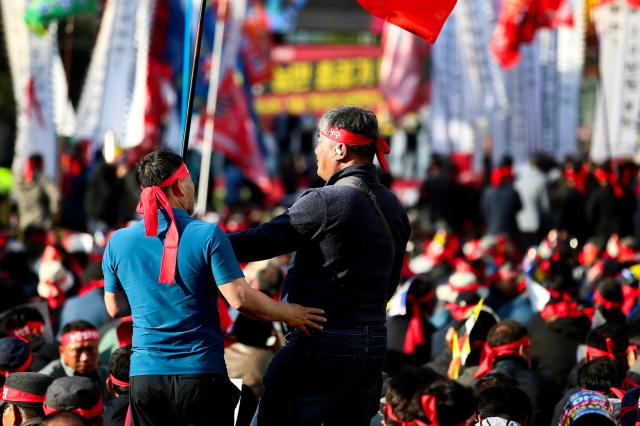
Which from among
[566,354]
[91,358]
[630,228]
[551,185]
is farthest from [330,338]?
[551,185]

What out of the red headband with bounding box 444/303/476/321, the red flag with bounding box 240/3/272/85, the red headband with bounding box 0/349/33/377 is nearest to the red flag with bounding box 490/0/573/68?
the red flag with bounding box 240/3/272/85

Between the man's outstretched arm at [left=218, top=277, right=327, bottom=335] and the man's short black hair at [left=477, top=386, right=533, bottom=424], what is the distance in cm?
118

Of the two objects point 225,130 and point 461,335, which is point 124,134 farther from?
point 461,335

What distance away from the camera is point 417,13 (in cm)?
570

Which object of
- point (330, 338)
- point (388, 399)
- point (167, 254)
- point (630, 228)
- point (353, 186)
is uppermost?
point (353, 186)

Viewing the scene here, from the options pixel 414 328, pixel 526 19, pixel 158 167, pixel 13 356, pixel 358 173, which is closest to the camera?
pixel 158 167

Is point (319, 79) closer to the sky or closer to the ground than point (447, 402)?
closer to the ground

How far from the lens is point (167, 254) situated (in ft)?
14.8

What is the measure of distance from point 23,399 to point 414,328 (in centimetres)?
323

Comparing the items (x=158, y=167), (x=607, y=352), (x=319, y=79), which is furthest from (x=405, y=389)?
(x=319, y=79)

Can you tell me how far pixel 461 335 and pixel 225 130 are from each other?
33.0 feet

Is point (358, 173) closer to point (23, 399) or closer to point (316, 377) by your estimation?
point (316, 377)

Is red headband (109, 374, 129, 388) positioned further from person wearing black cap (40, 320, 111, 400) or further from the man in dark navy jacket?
the man in dark navy jacket

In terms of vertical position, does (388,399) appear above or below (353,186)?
below
